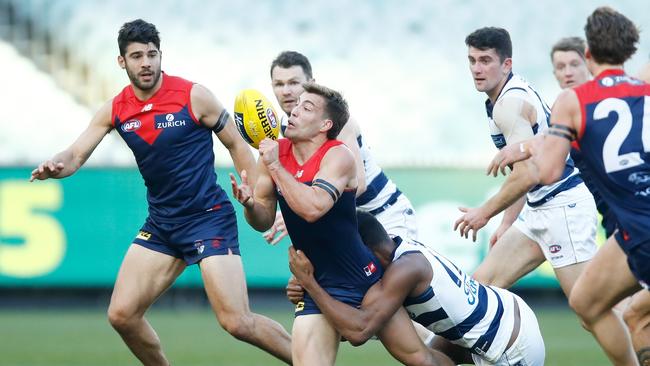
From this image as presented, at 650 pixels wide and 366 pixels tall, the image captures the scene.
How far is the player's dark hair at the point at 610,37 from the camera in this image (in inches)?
237

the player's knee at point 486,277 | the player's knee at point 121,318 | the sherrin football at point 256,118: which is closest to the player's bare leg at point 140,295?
the player's knee at point 121,318

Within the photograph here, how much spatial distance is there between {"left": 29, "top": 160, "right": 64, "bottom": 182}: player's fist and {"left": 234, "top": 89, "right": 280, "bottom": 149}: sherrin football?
1.30 metres

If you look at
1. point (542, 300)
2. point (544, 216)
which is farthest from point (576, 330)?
point (544, 216)

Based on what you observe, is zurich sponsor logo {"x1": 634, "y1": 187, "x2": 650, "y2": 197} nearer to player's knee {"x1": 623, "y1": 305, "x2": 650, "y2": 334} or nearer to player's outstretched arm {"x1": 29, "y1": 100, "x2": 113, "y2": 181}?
player's knee {"x1": 623, "y1": 305, "x2": 650, "y2": 334}

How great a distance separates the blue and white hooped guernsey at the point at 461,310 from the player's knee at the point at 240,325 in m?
1.19

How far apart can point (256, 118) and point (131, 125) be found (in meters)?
0.87

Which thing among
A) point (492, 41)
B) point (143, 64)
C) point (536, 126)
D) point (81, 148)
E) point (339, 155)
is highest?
point (143, 64)

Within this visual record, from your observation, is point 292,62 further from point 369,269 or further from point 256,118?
point 369,269

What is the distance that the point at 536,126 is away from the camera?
7828mm

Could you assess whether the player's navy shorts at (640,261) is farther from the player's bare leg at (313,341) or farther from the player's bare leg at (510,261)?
the player's bare leg at (510,261)

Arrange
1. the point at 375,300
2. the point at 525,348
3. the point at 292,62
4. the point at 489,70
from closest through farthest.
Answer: the point at 375,300, the point at 525,348, the point at 489,70, the point at 292,62

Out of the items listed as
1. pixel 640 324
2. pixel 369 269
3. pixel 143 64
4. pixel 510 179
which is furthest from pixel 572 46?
pixel 143 64

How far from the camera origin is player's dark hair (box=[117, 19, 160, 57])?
7.74m

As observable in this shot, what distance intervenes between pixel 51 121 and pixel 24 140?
1.57ft
